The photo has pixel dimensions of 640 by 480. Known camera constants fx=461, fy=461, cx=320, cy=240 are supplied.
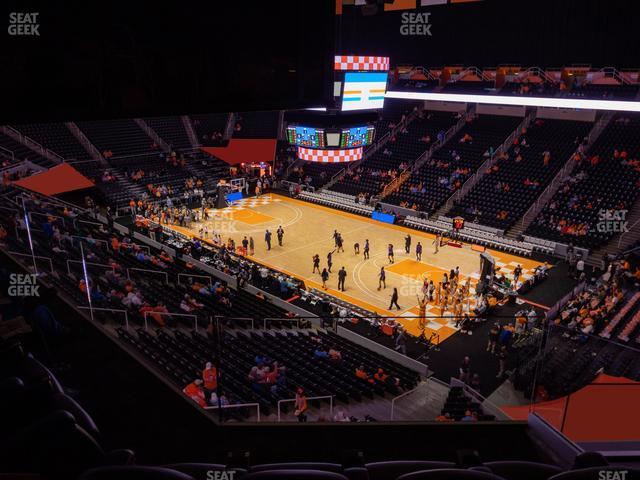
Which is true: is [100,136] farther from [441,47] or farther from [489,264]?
[489,264]

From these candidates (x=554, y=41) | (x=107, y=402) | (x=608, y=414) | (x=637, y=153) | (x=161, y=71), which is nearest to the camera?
(x=107, y=402)

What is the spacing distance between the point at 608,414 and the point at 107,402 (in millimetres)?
4634

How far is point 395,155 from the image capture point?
35969 millimetres

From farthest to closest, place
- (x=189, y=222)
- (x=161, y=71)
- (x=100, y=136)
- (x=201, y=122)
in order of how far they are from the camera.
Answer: (x=201, y=122) → (x=100, y=136) → (x=189, y=222) → (x=161, y=71)

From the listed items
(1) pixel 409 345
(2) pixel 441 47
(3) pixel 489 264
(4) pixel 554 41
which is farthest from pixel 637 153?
(1) pixel 409 345

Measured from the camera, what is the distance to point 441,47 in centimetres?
3691

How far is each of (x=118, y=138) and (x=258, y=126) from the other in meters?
11.7

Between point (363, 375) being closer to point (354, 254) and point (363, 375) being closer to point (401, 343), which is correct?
point (401, 343)

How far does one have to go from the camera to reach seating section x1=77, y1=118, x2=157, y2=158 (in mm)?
35500

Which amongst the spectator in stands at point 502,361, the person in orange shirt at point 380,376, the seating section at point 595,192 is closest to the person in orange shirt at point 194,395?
the person in orange shirt at point 380,376
